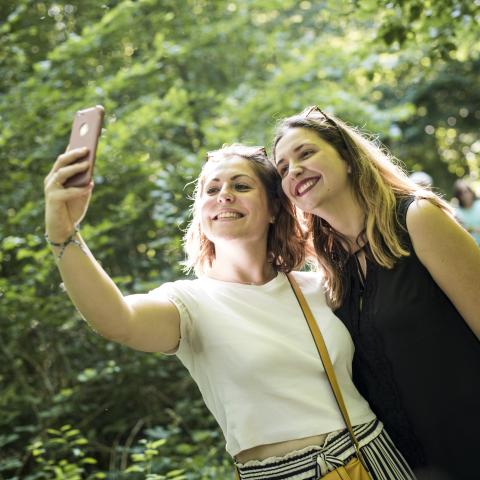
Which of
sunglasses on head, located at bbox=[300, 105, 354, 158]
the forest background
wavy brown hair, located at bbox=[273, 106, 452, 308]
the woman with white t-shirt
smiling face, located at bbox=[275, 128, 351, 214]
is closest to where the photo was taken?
the woman with white t-shirt

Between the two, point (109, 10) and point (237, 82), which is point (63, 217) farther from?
point (237, 82)

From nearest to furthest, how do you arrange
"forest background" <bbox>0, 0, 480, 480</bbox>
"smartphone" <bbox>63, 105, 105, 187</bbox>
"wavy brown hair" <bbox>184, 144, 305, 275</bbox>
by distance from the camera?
"smartphone" <bbox>63, 105, 105, 187</bbox>
"wavy brown hair" <bbox>184, 144, 305, 275</bbox>
"forest background" <bbox>0, 0, 480, 480</bbox>

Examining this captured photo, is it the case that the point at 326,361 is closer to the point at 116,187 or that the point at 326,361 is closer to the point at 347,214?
the point at 347,214

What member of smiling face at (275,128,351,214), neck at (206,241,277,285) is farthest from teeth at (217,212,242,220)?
smiling face at (275,128,351,214)

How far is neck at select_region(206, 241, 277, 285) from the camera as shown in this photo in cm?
241

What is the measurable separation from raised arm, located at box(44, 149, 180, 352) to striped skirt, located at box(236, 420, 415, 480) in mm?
579

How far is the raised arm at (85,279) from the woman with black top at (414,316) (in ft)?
2.80

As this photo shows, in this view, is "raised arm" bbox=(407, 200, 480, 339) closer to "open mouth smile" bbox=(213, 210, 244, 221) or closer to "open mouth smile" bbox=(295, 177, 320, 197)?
"open mouth smile" bbox=(295, 177, 320, 197)

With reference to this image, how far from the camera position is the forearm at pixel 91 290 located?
5.16ft

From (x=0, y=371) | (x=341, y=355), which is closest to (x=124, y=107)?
(x=0, y=371)

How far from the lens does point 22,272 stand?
435cm

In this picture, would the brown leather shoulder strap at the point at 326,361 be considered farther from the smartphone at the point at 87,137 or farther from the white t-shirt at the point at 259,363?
the smartphone at the point at 87,137

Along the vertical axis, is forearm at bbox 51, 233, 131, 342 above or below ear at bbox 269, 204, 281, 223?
above

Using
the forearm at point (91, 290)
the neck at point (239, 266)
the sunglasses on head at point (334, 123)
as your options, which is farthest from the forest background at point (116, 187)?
the forearm at point (91, 290)
